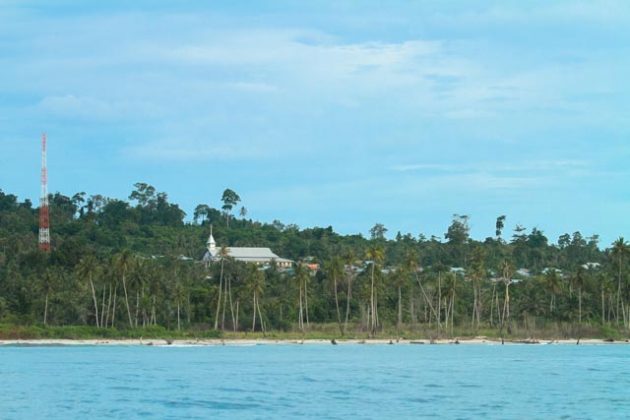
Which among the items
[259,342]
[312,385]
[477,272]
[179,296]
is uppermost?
[477,272]

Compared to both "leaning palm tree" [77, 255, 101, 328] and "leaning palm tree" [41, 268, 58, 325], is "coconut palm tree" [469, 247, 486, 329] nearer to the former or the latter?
"leaning palm tree" [77, 255, 101, 328]

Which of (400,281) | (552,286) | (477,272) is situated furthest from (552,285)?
(400,281)

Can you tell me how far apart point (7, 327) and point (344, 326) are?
49.4m

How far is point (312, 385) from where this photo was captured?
7356 cm

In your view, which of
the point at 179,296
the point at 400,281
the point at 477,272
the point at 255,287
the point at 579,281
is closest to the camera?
the point at 179,296

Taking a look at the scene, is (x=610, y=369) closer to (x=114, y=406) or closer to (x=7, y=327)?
(x=114, y=406)

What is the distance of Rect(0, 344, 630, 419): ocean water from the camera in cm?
5766

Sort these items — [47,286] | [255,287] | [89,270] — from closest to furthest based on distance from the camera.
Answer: [47,286], [89,270], [255,287]

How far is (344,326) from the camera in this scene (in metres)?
162

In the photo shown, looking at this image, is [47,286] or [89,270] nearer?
[47,286]

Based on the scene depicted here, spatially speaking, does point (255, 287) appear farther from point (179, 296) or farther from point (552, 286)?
point (552, 286)

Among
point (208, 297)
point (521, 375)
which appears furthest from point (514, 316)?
point (521, 375)

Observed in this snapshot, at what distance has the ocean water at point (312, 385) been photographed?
57.7m

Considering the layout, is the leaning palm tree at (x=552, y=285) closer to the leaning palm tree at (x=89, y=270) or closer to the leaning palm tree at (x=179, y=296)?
the leaning palm tree at (x=179, y=296)
